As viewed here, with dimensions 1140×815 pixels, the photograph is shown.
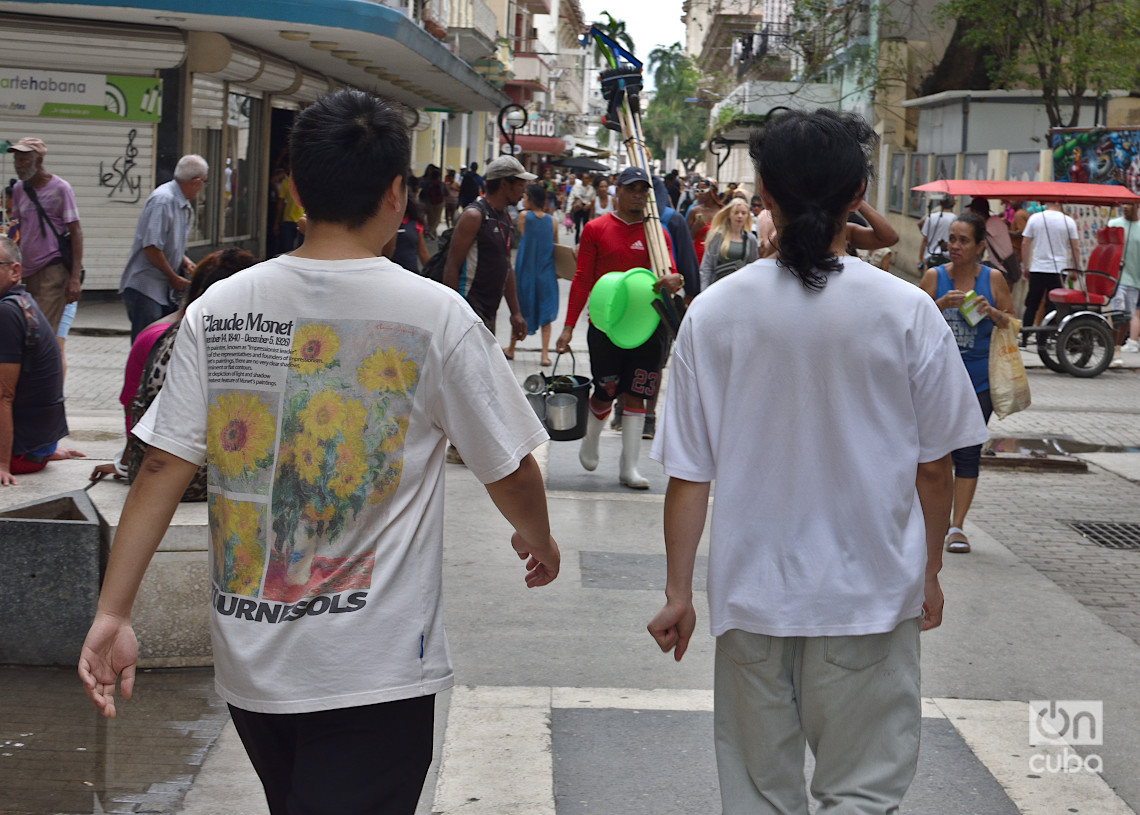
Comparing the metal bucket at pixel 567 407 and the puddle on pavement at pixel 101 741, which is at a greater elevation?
the metal bucket at pixel 567 407

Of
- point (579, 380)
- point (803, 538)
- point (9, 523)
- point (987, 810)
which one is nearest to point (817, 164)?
point (803, 538)

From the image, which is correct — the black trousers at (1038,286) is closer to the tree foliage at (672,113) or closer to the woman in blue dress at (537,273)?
the woman in blue dress at (537,273)

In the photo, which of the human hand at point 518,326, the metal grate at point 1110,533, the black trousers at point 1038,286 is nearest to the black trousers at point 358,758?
the metal grate at point 1110,533

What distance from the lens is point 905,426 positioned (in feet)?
8.63

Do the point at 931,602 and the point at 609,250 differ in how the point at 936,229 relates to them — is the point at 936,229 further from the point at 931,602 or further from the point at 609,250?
the point at 931,602

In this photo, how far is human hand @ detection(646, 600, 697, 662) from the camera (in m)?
2.74

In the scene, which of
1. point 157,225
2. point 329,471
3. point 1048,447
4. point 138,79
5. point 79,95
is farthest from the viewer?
point 138,79

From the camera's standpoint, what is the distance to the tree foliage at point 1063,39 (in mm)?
22031

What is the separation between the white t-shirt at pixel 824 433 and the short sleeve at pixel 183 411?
0.95 metres

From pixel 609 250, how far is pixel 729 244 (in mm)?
3430

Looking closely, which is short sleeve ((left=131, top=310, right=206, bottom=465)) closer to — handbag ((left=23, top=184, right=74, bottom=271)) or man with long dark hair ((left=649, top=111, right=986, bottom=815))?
man with long dark hair ((left=649, top=111, right=986, bottom=815))

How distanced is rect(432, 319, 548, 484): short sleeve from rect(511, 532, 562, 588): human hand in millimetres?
193

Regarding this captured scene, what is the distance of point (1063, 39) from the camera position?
2297cm

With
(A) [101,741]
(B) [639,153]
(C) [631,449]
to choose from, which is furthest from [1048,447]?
(A) [101,741]
